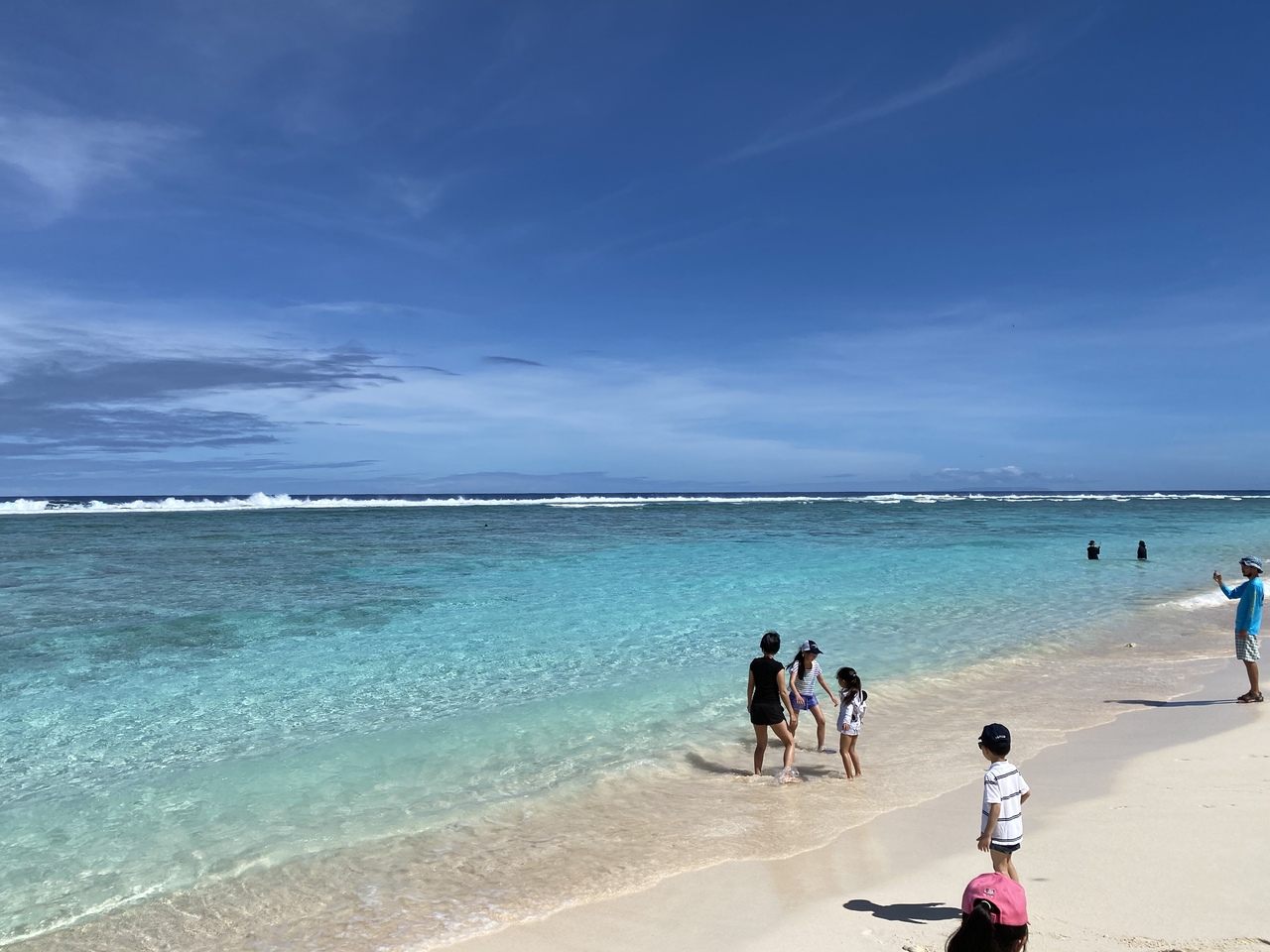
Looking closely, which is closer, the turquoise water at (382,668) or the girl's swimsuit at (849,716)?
the turquoise water at (382,668)

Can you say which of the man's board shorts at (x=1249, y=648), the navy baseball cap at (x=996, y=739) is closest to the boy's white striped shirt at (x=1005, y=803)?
the navy baseball cap at (x=996, y=739)

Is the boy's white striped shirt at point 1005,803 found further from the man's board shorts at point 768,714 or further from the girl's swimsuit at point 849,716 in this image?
the man's board shorts at point 768,714

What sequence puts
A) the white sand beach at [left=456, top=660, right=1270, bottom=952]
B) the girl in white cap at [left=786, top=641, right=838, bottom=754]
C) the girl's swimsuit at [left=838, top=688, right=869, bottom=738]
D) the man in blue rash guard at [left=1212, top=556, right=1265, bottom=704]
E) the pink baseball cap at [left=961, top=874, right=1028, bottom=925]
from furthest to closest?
the man in blue rash guard at [left=1212, top=556, right=1265, bottom=704] → the girl in white cap at [left=786, top=641, right=838, bottom=754] → the girl's swimsuit at [left=838, top=688, right=869, bottom=738] → the white sand beach at [left=456, top=660, right=1270, bottom=952] → the pink baseball cap at [left=961, top=874, right=1028, bottom=925]

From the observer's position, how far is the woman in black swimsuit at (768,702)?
824 cm

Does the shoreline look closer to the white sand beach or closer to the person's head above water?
the white sand beach

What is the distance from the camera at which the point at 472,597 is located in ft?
66.9

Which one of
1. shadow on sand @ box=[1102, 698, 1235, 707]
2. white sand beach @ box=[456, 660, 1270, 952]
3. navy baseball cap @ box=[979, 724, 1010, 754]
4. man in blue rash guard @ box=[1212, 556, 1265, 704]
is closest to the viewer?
navy baseball cap @ box=[979, 724, 1010, 754]

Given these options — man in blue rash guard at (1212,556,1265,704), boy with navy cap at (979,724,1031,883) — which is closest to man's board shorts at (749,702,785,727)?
boy with navy cap at (979,724,1031,883)

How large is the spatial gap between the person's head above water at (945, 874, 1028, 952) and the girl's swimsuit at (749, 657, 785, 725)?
4.82 m

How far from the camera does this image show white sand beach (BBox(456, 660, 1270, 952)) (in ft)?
16.5

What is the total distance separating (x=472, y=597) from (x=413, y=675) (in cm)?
783

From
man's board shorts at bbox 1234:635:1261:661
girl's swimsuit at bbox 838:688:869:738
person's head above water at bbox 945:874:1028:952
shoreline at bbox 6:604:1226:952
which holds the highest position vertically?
person's head above water at bbox 945:874:1028:952

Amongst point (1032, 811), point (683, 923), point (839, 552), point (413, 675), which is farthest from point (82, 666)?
point (839, 552)

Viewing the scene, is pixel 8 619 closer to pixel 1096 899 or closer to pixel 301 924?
pixel 301 924
